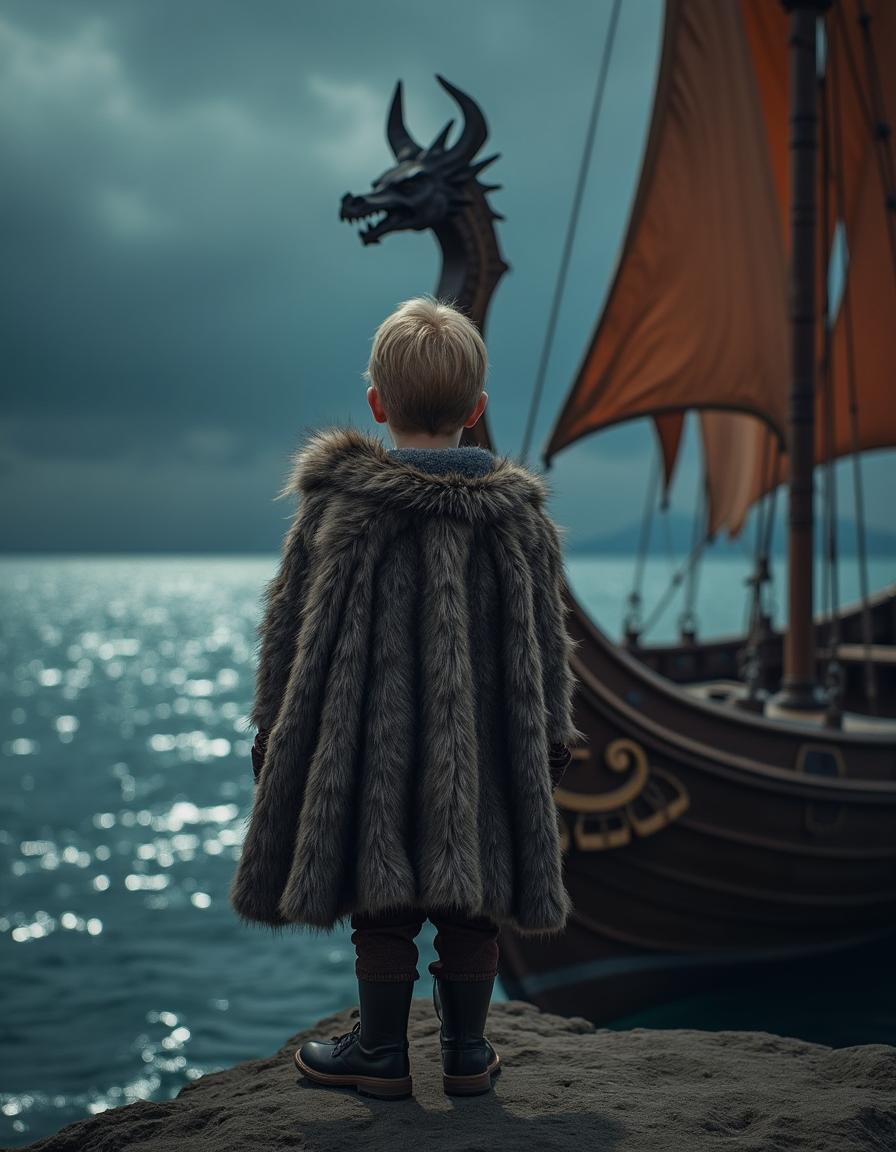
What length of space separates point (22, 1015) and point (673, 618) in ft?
294

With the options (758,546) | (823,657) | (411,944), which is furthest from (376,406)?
(823,657)

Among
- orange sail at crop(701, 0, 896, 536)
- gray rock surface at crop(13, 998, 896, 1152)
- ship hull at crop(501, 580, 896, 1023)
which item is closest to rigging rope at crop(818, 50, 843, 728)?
ship hull at crop(501, 580, 896, 1023)

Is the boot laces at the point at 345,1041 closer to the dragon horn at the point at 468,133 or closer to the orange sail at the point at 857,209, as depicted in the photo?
the dragon horn at the point at 468,133

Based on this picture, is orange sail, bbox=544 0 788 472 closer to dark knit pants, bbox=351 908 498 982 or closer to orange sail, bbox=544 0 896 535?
orange sail, bbox=544 0 896 535

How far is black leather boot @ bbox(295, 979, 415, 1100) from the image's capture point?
104 inches

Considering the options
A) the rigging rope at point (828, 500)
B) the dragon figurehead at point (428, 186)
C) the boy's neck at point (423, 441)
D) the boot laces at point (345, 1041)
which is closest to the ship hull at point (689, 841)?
the rigging rope at point (828, 500)

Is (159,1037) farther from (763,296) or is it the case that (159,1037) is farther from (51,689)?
(51,689)

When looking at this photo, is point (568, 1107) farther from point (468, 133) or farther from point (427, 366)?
point (468, 133)

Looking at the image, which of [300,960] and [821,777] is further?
[300,960]

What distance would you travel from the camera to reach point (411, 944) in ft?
8.60

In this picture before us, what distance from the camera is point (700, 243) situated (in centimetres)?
908

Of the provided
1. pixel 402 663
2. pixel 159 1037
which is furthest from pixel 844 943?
pixel 402 663

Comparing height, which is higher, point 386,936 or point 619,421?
point 619,421

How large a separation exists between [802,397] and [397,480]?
17.3ft
